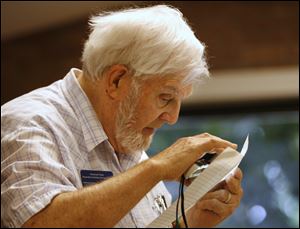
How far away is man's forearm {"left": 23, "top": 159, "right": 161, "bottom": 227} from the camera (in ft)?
3.20

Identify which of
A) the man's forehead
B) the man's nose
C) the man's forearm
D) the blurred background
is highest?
the man's forehead

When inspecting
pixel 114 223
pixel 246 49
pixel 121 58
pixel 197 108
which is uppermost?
pixel 121 58

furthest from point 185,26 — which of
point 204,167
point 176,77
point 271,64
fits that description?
point 271,64

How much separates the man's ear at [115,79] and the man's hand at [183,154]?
27cm

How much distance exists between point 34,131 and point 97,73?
0.85 feet

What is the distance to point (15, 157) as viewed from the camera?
1.11m

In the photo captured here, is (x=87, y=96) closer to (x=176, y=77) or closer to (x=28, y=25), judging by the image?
(x=176, y=77)

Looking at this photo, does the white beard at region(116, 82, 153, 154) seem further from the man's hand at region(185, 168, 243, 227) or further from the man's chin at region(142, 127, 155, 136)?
the man's hand at region(185, 168, 243, 227)

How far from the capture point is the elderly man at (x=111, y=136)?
1.03m

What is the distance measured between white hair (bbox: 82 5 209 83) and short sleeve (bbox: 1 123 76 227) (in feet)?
0.78

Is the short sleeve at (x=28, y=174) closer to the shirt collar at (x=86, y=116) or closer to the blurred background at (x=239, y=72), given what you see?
the shirt collar at (x=86, y=116)

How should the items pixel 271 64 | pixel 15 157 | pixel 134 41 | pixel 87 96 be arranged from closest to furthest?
pixel 15 157, pixel 134 41, pixel 87 96, pixel 271 64

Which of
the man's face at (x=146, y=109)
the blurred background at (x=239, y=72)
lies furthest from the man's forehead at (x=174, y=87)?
the blurred background at (x=239, y=72)

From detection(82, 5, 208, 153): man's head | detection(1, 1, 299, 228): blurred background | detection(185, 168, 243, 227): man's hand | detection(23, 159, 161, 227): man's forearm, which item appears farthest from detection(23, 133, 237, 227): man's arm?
detection(1, 1, 299, 228): blurred background
